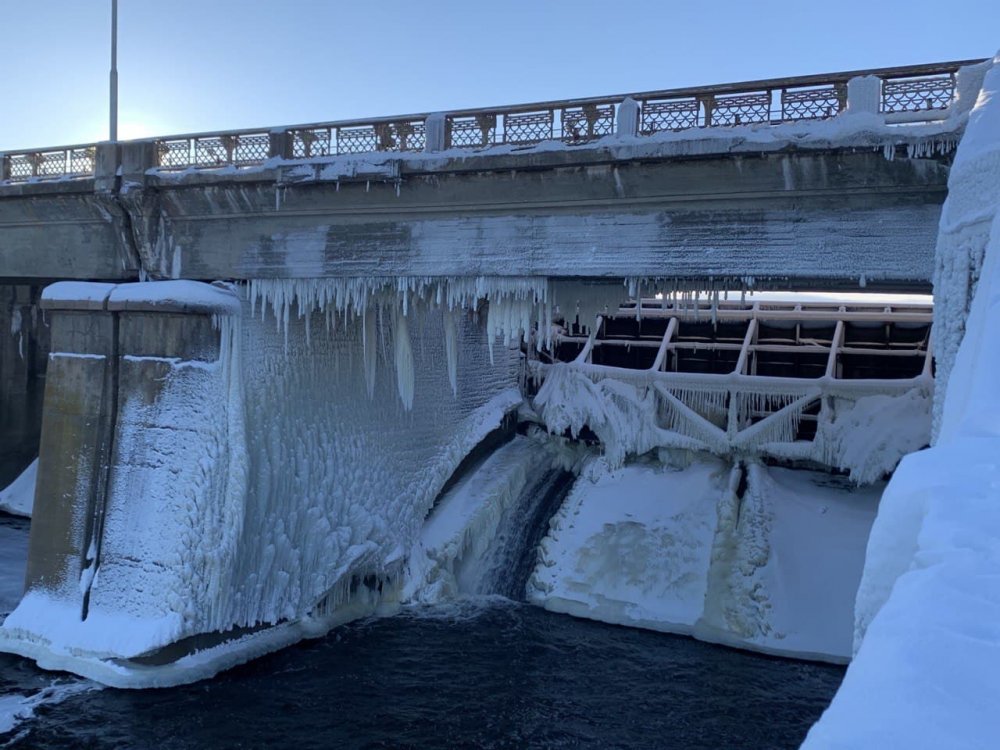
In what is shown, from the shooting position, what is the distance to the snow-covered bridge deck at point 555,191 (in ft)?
27.0

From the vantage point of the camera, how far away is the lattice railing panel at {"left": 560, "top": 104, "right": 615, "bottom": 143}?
9.38 metres

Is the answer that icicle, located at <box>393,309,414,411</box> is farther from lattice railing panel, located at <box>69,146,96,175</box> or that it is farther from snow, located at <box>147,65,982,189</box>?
lattice railing panel, located at <box>69,146,96,175</box>

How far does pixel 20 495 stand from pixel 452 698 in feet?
40.1

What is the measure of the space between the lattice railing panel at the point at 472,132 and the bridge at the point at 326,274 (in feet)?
0.11

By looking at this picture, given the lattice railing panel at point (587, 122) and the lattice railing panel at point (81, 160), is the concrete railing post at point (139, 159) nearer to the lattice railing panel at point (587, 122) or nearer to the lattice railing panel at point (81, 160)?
the lattice railing panel at point (81, 160)

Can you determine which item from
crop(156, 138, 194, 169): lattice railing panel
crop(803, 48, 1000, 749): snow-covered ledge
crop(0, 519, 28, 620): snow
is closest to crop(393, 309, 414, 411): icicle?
crop(156, 138, 194, 169): lattice railing panel

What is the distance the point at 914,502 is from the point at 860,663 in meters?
0.97

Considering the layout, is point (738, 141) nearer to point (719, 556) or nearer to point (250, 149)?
point (250, 149)

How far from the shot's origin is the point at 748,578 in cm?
1262

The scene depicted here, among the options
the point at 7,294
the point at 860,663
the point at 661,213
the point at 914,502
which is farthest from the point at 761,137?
the point at 7,294

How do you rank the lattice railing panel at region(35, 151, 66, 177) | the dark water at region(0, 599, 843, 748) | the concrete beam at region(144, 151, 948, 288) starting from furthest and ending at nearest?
the lattice railing panel at region(35, 151, 66, 177) → the dark water at region(0, 599, 843, 748) → the concrete beam at region(144, 151, 948, 288)

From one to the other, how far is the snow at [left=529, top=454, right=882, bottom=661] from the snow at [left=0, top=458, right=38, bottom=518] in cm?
1093

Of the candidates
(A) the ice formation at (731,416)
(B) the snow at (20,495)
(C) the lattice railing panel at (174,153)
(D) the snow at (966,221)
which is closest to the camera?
(D) the snow at (966,221)

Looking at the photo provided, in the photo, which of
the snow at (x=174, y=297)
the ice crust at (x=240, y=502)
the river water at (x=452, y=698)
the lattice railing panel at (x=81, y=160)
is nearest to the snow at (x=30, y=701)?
the river water at (x=452, y=698)
